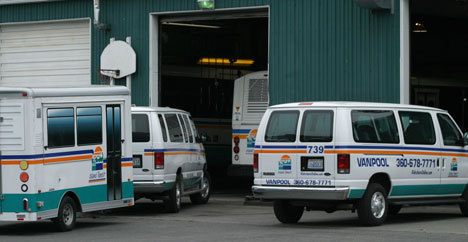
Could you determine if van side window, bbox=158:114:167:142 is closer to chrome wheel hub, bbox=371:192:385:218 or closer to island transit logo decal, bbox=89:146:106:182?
island transit logo decal, bbox=89:146:106:182

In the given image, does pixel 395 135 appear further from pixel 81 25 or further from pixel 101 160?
pixel 81 25

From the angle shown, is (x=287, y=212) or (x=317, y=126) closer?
(x=317, y=126)

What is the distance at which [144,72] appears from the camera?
26.3 metres

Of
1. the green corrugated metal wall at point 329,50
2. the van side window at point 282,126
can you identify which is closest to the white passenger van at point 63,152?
the van side window at point 282,126

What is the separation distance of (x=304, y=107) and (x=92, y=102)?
12.5 feet

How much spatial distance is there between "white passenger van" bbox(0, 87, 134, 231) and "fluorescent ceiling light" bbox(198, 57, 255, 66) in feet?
35.6

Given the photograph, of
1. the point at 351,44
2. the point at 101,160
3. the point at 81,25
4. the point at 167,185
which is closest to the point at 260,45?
the point at 81,25

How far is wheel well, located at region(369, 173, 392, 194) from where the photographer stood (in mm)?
17438

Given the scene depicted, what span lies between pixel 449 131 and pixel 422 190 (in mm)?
1466

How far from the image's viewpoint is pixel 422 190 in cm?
1833

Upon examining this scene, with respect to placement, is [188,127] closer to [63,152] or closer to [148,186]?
[148,186]

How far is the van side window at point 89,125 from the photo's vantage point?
59.2ft

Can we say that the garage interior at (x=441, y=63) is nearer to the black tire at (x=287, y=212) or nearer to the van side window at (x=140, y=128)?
the van side window at (x=140, y=128)

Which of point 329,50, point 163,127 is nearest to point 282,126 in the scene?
point 163,127
